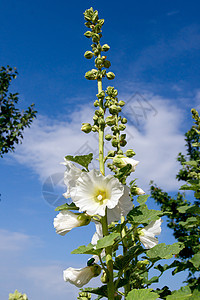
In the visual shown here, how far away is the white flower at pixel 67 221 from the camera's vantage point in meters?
2.01

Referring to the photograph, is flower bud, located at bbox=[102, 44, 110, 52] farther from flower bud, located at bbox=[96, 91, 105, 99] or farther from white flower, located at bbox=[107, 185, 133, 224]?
white flower, located at bbox=[107, 185, 133, 224]

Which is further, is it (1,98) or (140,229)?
(1,98)

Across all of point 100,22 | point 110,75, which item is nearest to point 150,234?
point 110,75

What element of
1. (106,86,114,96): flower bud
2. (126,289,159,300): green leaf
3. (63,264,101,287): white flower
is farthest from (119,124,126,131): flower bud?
(126,289,159,300): green leaf

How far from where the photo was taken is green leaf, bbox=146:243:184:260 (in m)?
2.22

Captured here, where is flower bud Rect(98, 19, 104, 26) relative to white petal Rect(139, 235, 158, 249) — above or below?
above

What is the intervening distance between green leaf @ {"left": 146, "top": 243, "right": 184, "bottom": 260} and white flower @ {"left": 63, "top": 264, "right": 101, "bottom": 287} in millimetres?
487

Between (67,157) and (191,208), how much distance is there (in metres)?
1.62

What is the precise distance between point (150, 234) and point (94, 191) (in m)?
0.65

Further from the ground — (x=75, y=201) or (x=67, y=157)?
(x=67, y=157)

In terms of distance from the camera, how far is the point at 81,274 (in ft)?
6.52

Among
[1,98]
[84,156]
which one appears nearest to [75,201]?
[84,156]

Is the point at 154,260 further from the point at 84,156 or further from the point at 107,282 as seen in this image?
the point at 84,156

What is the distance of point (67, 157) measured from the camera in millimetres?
2051
